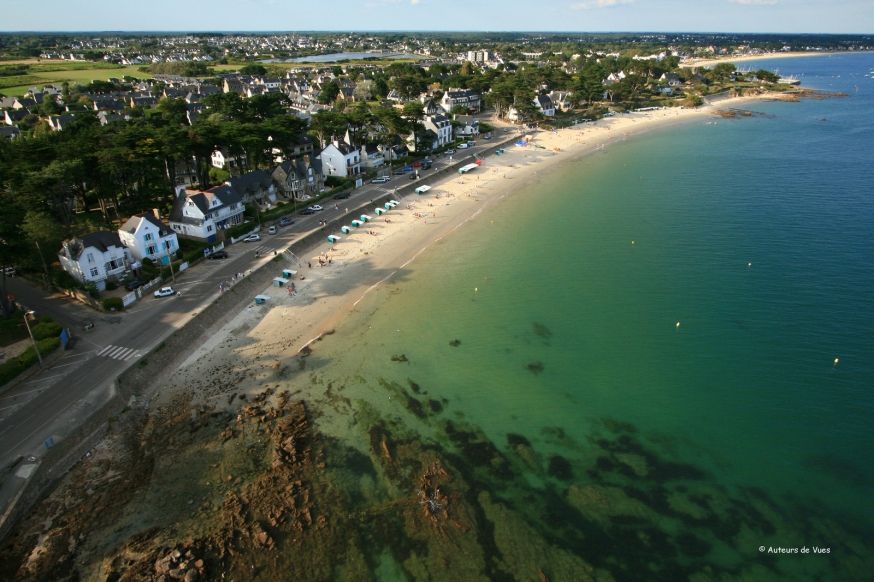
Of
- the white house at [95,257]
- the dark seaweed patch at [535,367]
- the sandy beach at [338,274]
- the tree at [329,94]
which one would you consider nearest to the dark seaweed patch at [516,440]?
the dark seaweed patch at [535,367]

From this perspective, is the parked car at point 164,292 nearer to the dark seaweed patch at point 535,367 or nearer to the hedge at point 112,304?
the hedge at point 112,304

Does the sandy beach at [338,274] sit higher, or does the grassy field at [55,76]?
the grassy field at [55,76]

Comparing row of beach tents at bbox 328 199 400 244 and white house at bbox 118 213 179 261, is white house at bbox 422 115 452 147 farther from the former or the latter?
white house at bbox 118 213 179 261

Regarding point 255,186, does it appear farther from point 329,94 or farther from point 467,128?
point 329,94

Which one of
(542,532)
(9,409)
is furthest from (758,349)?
(9,409)

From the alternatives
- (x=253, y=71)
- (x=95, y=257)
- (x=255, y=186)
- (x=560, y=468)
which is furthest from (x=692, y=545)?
(x=253, y=71)

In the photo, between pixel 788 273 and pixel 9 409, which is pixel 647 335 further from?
pixel 9 409

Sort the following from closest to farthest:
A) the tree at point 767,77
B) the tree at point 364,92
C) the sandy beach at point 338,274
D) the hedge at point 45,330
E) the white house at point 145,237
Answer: the hedge at point 45,330
the sandy beach at point 338,274
the white house at point 145,237
the tree at point 364,92
the tree at point 767,77
